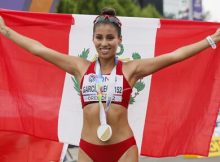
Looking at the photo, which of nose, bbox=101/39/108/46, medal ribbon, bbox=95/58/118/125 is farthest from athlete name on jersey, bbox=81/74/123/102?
nose, bbox=101/39/108/46

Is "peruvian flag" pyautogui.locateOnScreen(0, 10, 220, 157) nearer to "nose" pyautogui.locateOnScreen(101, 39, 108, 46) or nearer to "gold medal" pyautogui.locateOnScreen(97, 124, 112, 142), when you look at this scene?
"nose" pyautogui.locateOnScreen(101, 39, 108, 46)

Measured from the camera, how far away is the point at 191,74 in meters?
5.62

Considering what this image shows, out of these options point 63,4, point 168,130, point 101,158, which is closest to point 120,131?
point 101,158

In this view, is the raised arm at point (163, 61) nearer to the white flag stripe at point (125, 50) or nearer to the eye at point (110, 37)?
the eye at point (110, 37)

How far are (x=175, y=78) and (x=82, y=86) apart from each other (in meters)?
1.68

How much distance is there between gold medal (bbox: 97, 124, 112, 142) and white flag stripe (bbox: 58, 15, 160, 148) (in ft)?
5.30

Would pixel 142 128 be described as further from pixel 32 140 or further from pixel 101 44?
pixel 101 44

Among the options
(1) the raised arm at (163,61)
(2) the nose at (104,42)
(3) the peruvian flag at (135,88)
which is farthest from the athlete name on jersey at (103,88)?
(3) the peruvian flag at (135,88)

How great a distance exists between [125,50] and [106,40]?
1.52 metres

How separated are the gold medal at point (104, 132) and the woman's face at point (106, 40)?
53 cm

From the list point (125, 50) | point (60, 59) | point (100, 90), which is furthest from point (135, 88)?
point (100, 90)

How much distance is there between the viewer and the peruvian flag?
5547 millimetres

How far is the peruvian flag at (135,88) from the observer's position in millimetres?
5547

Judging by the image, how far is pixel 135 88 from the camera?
5656 mm
